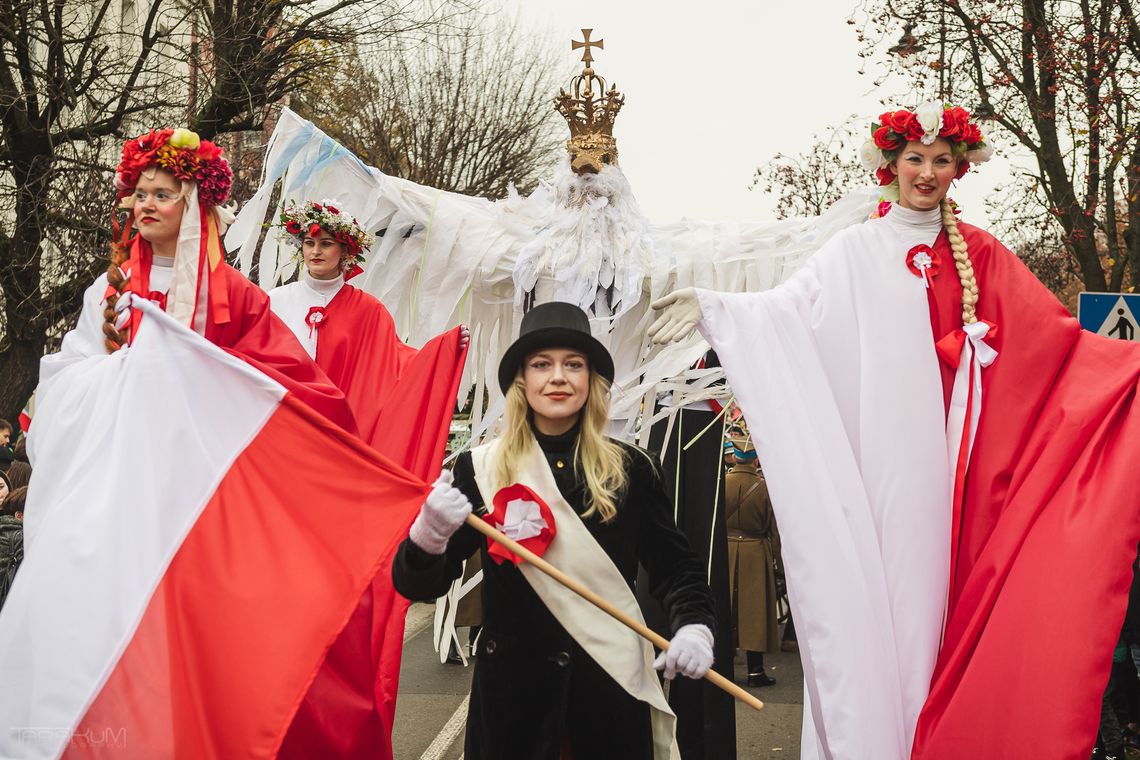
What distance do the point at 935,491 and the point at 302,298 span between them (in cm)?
377

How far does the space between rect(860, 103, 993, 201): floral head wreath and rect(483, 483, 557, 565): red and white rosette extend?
201cm

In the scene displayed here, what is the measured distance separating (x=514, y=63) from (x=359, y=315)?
19.6 metres

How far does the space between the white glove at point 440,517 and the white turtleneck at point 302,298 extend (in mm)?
3328

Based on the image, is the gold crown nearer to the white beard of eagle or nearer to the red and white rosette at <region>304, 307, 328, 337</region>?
the white beard of eagle

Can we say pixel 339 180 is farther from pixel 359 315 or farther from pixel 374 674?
pixel 374 674

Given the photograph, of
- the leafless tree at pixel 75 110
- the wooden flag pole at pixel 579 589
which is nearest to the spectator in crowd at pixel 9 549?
the wooden flag pole at pixel 579 589

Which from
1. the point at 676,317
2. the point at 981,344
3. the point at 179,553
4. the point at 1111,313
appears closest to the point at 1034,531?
the point at 981,344

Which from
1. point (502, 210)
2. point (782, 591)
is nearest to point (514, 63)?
point (782, 591)

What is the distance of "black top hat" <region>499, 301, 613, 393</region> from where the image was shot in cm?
332

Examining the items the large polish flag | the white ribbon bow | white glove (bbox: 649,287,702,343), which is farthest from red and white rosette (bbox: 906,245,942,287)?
the large polish flag

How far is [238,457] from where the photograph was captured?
361 cm

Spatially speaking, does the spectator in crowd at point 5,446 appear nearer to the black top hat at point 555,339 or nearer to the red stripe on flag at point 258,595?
the red stripe on flag at point 258,595

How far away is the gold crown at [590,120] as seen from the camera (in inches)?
263

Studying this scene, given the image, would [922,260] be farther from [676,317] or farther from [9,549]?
[9,549]
